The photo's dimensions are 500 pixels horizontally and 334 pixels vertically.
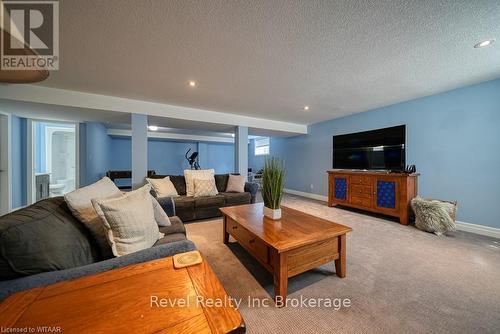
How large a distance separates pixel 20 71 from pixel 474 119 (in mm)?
6277

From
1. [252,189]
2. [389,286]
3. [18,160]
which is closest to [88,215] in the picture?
[389,286]

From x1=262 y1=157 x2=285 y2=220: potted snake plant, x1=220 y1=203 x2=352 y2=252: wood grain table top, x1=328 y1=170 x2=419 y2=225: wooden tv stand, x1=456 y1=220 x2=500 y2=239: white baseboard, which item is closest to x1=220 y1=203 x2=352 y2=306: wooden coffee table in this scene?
x1=220 y1=203 x2=352 y2=252: wood grain table top

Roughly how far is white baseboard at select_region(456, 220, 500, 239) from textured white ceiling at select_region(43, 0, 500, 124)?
214cm

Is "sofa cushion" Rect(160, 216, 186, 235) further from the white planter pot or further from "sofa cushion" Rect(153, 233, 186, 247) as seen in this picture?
the white planter pot

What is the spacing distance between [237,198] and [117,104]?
2.87m

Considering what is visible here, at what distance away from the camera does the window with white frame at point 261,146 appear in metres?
8.12

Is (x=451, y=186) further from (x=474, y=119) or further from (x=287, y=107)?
(x=287, y=107)

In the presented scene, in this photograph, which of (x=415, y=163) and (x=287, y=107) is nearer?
(x=415, y=163)

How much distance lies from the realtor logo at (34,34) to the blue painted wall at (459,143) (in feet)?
16.2

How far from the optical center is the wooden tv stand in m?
3.02

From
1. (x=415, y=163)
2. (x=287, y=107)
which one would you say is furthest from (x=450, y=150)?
(x=287, y=107)

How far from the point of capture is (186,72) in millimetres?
2424

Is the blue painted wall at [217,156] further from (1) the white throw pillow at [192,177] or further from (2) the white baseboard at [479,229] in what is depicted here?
(2) the white baseboard at [479,229]

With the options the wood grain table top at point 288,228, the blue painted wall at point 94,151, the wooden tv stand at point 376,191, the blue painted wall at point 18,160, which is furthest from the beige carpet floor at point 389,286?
the blue painted wall at point 18,160
